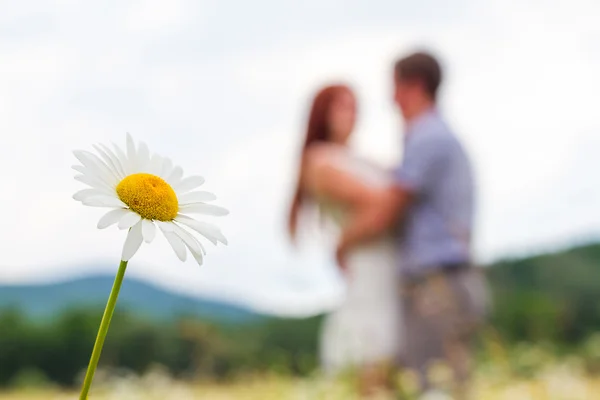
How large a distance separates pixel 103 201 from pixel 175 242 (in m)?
0.04

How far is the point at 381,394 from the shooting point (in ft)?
7.69

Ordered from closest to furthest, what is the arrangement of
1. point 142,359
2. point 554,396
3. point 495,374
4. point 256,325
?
1. point 554,396
2. point 495,374
3. point 142,359
4. point 256,325

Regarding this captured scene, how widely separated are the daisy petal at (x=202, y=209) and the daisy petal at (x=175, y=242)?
4cm

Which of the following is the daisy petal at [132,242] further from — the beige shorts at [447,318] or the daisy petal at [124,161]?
the beige shorts at [447,318]

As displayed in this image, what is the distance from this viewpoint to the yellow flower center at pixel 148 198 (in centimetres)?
43

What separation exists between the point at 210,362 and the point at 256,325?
101cm

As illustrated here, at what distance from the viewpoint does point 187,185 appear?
0.47m

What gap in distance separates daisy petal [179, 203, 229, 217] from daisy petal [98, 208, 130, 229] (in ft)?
0.13

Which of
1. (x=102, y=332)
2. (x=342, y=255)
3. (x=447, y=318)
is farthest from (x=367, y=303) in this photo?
(x=102, y=332)

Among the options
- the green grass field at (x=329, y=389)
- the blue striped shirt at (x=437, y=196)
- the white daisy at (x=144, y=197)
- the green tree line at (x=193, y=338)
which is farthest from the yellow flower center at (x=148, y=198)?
the green tree line at (x=193, y=338)

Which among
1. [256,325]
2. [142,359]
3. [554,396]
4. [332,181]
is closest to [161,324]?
[142,359]

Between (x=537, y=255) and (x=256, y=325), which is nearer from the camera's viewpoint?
(x=256, y=325)

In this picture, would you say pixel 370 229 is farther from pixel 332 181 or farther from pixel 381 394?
pixel 381 394

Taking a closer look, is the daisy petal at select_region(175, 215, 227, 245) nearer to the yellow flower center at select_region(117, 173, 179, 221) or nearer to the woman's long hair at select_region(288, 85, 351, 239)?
the yellow flower center at select_region(117, 173, 179, 221)
